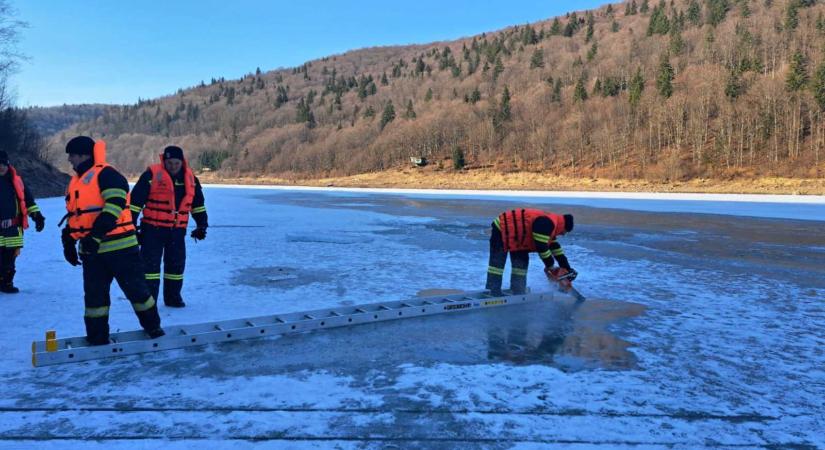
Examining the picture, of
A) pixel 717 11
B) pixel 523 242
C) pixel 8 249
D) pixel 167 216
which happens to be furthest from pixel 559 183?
pixel 717 11

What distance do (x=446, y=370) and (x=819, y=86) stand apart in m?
65.1

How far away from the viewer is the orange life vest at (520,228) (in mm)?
6004

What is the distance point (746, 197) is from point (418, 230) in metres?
22.8

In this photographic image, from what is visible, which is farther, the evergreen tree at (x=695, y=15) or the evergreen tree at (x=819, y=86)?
the evergreen tree at (x=695, y=15)

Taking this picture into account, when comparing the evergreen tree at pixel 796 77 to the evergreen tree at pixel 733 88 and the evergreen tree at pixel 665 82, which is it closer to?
the evergreen tree at pixel 733 88

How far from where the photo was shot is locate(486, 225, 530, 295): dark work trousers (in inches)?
251

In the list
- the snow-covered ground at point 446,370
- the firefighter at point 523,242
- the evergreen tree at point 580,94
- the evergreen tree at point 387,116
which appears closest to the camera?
the snow-covered ground at point 446,370

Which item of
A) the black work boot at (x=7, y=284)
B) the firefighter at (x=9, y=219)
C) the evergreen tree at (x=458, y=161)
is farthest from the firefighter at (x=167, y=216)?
the evergreen tree at (x=458, y=161)

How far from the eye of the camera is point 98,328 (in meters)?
4.29

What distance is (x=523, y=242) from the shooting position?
6.16 m

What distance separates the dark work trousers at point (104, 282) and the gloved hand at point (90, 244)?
4 centimetres

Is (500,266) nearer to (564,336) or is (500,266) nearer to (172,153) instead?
(564,336)

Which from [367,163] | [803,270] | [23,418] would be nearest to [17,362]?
[23,418]

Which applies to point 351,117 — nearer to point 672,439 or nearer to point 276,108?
point 276,108
